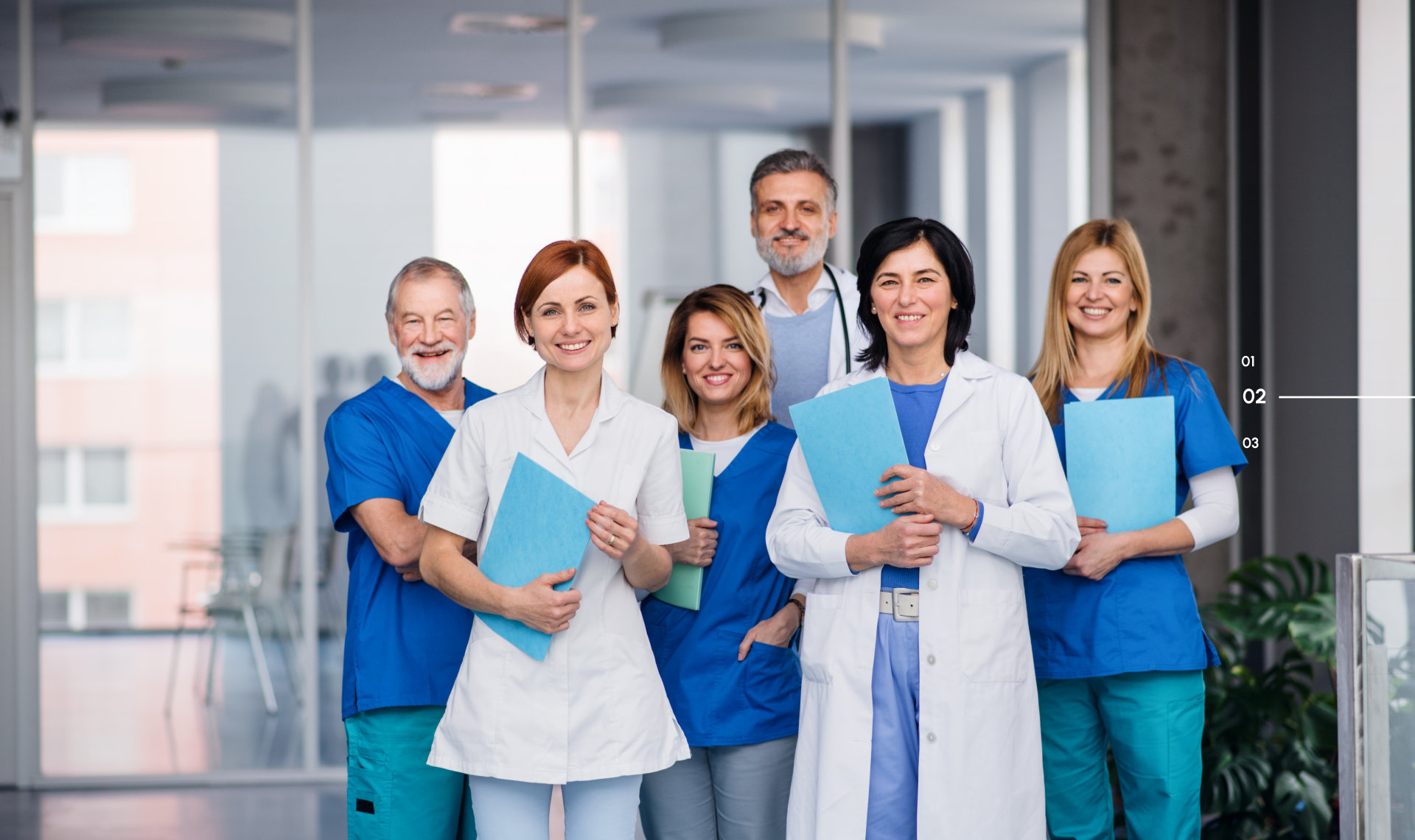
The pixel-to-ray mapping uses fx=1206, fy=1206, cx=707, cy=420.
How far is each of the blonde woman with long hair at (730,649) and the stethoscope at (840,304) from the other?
14.3 inches

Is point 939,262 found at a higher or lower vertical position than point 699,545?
higher

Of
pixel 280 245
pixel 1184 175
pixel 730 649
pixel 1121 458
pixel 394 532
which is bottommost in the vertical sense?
pixel 730 649

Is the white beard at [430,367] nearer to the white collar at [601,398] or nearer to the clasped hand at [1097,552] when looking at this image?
the white collar at [601,398]

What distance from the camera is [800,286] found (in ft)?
8.88

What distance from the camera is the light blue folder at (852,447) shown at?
6.31ft

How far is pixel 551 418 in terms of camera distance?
197 cm

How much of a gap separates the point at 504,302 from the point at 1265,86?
2.92 m

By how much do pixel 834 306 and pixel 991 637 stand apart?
979 millimetres

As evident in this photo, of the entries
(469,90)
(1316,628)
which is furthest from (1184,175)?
(469,90)

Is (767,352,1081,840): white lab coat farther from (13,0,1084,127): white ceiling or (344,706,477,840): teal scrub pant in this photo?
(13,0,1084,127): white ceiling

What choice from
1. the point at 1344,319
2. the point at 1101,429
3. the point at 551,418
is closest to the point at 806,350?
the point at 1101,429

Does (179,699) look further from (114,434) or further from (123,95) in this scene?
(123,95)

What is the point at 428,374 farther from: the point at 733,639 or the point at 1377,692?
the point at 1377,692

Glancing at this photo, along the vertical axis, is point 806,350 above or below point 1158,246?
below
